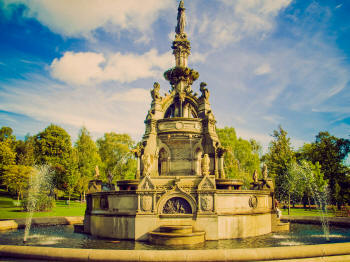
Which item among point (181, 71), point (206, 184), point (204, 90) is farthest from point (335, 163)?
point (206, 184)

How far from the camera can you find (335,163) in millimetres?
53688

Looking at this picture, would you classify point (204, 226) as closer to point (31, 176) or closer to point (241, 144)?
point (31, 176)

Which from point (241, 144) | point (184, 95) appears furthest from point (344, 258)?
point (241, 144)

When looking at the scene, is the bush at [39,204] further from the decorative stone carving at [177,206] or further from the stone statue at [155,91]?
the decorative stone carving at [177,206]

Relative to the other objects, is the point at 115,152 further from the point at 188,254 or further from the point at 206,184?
the point at 188,254

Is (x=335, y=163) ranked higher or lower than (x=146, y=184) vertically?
higher

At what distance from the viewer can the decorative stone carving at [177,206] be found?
51.0 ft

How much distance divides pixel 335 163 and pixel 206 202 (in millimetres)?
48246

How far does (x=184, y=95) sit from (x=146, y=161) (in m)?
10.3

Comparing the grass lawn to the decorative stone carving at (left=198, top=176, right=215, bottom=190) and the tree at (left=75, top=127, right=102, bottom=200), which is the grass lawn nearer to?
the tree at (left=75, top=127, right=102, bottom=200)

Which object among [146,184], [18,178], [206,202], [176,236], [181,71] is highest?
[181,71]

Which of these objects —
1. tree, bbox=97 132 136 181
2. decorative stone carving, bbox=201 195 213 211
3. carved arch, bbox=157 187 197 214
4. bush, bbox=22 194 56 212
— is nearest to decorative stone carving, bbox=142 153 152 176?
carved arch, bbox=157 187 197 214

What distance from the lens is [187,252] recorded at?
9875mm

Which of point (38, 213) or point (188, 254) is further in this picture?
point (38, 213)
